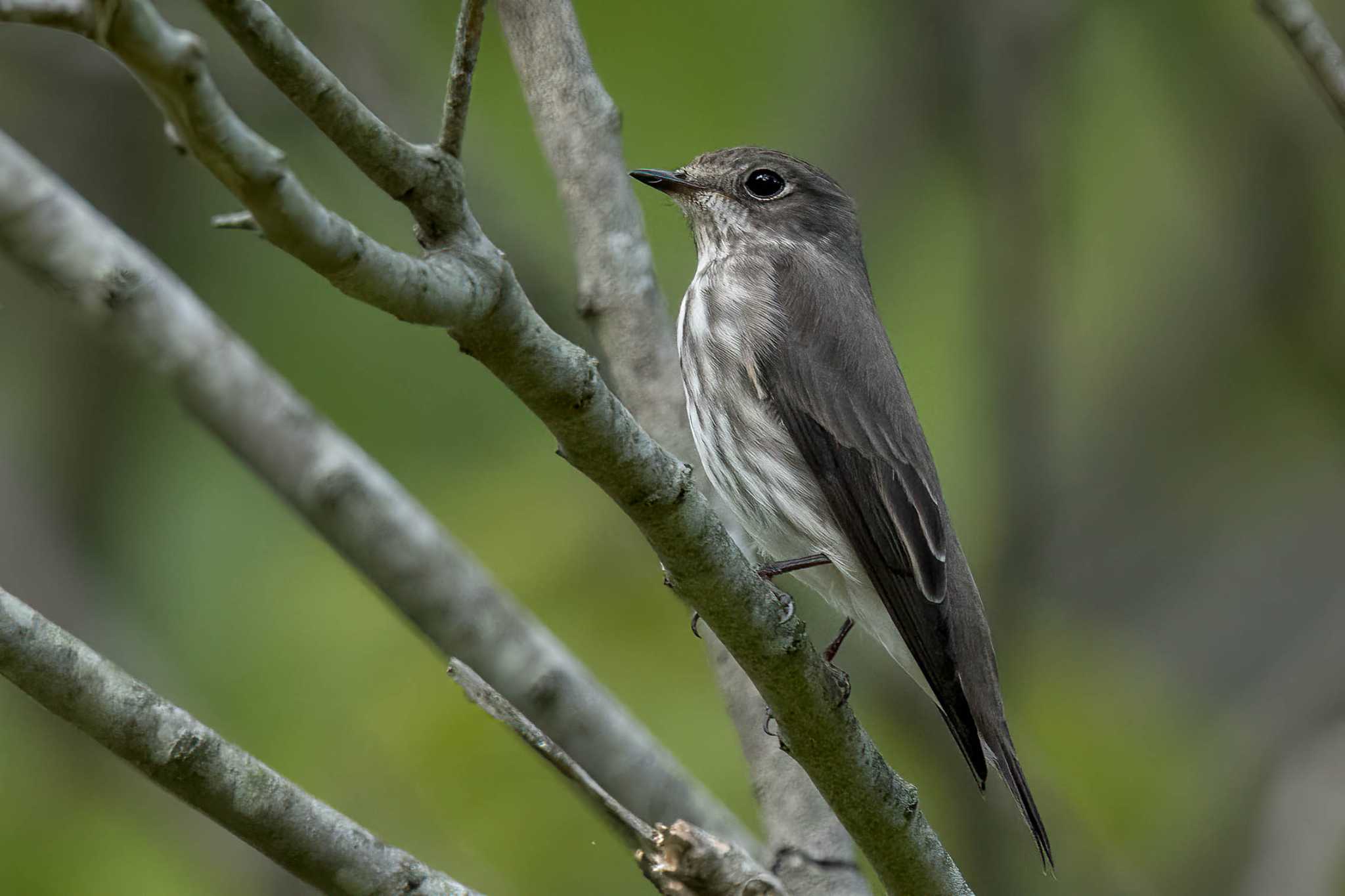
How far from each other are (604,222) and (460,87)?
2024 millimetres

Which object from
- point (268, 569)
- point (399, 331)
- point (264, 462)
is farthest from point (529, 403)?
point (399, 331)

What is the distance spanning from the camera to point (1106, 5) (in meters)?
7.55

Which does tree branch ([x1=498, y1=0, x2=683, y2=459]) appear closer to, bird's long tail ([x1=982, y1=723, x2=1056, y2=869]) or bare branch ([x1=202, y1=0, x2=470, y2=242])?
bird's long tail ([x1=982, y1=723, x2=1056, y2=869])

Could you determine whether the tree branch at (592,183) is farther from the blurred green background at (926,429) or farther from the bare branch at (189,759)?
the bare branch at (189,759)

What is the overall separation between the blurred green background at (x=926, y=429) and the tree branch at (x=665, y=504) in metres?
2.27

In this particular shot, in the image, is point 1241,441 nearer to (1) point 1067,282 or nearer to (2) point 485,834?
(1) point 1067,282

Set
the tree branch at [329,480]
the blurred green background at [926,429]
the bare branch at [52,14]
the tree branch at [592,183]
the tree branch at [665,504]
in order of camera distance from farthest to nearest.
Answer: the blurred green background at [926,429] < the tree branch at [592,183] < the tree branch at [329,480] < the tree branch at [665,504] < the bare branch at [52,14]

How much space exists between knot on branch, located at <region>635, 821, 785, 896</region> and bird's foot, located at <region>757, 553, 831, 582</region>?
3.81 feet

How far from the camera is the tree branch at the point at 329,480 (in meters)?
2.37

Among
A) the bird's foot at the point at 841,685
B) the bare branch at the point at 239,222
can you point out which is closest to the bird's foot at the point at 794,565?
the bird's foot at the point at 841,685

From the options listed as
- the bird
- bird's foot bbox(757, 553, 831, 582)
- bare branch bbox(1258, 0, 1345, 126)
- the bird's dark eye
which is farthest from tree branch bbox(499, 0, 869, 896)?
bare branch bbox(1258, 0, 1345, 126)

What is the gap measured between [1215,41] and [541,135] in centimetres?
399

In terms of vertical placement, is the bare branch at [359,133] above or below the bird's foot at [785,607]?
above

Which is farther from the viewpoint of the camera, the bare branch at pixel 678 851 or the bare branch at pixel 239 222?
the bare branch at pixel 678 851
